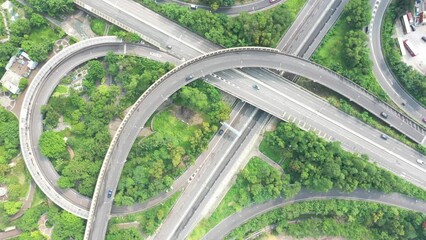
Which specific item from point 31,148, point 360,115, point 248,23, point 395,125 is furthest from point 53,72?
point 395,125

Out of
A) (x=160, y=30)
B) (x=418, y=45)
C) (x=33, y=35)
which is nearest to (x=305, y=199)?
(x=418, y=45)

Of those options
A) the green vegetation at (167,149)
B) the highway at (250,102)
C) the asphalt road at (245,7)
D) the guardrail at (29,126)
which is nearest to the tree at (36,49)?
the guardrail at (29,126)

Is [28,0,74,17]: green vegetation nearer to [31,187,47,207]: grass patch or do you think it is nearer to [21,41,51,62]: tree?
[21,41,51,62]: tree

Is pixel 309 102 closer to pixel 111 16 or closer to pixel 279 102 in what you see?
pixel 279 102

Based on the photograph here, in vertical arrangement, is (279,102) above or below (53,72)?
above

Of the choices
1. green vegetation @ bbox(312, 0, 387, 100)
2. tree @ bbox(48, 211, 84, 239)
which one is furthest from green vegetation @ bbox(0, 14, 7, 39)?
green vegetation @ bbox(312, 0, 387, 100)

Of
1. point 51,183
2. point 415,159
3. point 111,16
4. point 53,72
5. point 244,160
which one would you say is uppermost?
point 415,159
